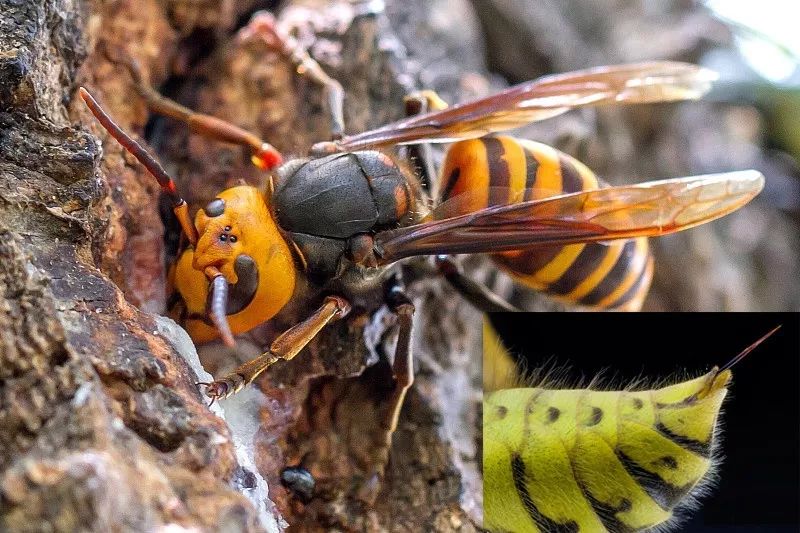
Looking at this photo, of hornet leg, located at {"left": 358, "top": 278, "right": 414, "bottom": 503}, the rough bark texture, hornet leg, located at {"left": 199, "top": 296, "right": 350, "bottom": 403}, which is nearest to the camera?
the rough bark texture

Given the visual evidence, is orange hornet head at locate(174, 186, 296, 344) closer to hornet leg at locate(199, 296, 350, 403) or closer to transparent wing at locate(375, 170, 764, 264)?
hornet leg at locate(199, 296, 350, 403)

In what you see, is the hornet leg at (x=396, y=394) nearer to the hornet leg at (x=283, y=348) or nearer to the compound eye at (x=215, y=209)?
the hornet leg at (x=283, y=348)

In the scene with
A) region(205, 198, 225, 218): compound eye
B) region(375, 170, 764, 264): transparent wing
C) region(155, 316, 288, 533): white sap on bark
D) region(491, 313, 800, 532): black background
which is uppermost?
region(375, 170, 764, 264): transparent wing

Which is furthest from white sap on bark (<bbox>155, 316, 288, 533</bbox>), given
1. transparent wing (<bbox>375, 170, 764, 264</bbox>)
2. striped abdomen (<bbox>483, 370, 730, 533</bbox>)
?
transparent wing (<bbox>375, 170, 764, 264</bbox>)

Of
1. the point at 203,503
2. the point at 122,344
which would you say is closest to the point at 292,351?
the point at 122,344

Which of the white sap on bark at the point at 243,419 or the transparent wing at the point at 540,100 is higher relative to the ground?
the transparent wing at the point at 540,100

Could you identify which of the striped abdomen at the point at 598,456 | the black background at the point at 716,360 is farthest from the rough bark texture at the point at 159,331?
the black background at the point at 716,360

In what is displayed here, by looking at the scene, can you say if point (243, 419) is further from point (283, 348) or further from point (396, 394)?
point (396, 394)
